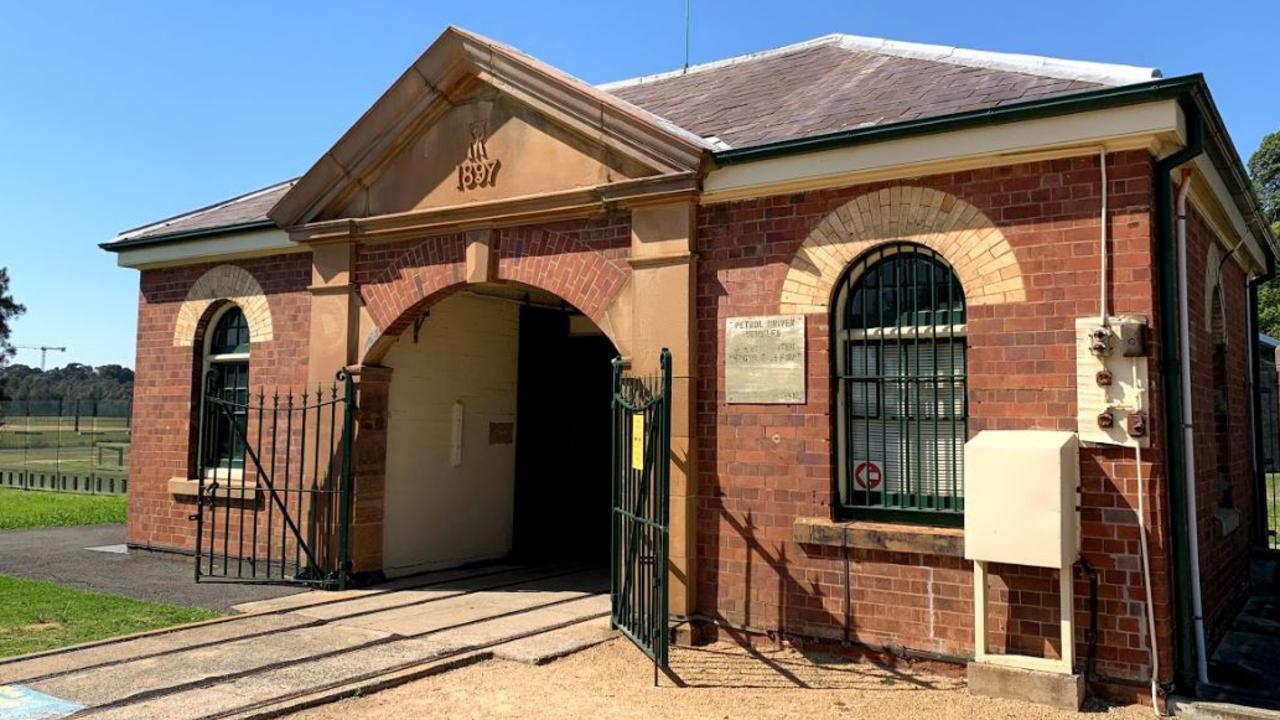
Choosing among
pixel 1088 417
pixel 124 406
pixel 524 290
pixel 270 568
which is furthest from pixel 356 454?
pixel 124 406

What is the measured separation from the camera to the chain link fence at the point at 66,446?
974 inches

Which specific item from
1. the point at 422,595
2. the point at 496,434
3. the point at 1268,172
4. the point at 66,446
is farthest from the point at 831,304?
the point at 1268,172

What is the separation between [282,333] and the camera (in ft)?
34.9

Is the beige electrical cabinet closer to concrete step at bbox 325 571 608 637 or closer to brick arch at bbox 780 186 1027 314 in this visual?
brick arch at bbox 780 186 1027 314

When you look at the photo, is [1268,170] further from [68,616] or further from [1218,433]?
[68,616]

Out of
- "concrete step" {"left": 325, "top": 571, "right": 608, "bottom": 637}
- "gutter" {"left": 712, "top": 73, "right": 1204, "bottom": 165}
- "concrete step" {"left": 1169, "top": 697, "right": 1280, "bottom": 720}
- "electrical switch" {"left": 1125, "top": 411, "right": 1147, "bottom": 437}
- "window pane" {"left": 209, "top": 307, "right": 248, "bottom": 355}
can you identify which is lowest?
"concrete step" {"left": 325, "top": 571, "right": 608, "bottom": 637}

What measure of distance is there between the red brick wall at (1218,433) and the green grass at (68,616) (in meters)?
8.32

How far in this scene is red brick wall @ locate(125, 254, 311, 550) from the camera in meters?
10.8

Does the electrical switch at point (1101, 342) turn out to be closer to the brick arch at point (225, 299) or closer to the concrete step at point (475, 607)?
the concrete step at point (475, 607)

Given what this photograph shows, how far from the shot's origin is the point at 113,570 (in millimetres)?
10609

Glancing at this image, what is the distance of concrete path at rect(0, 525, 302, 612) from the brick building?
25.8 inches

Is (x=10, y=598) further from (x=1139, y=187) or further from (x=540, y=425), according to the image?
(x=1139, y=187)

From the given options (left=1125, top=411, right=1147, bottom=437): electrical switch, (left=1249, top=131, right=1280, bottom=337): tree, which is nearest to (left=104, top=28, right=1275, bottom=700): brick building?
(left=1125, top=411, right=1147, bottom=437): electrical switch

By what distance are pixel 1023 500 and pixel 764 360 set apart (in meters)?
2.30
